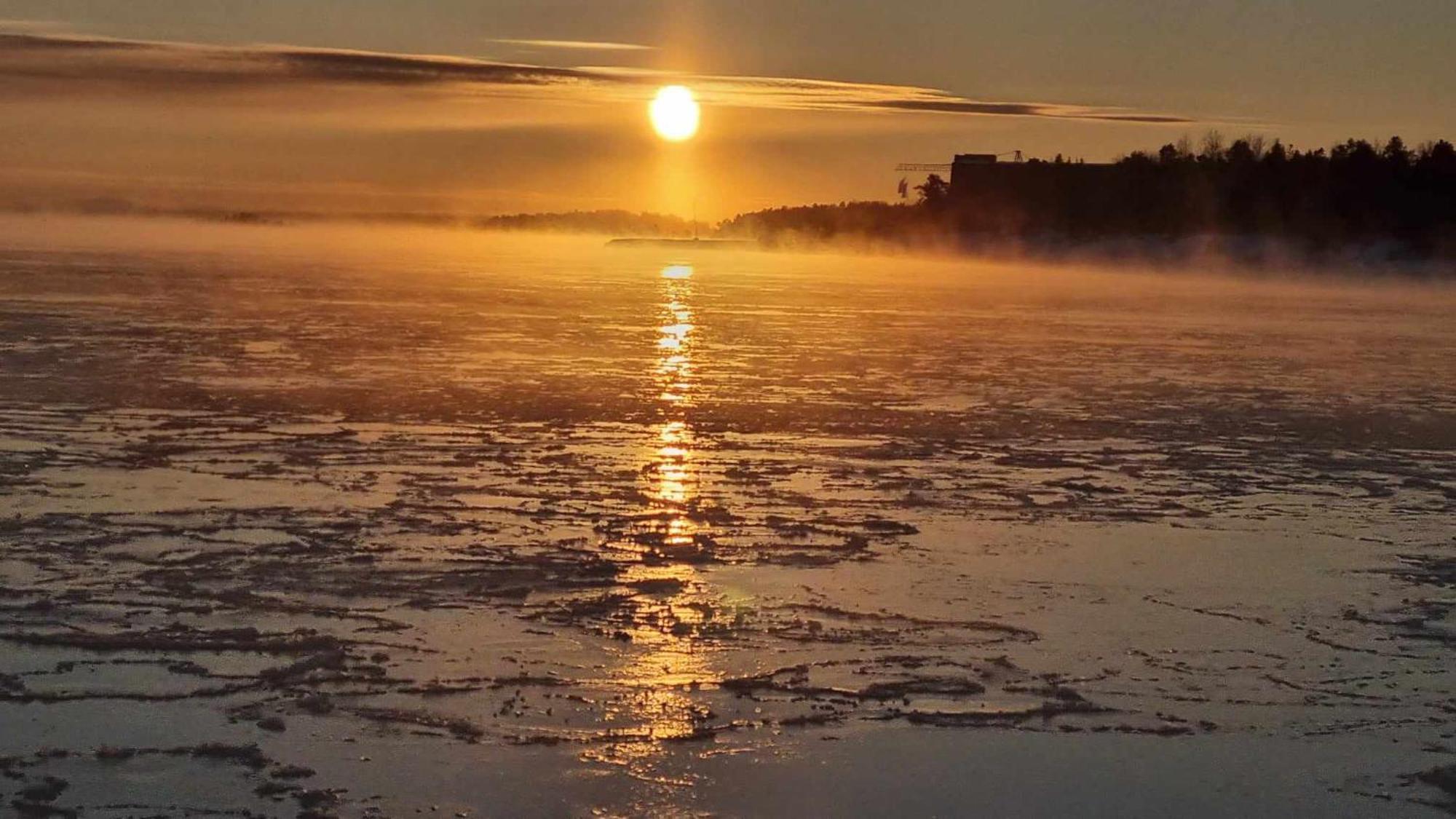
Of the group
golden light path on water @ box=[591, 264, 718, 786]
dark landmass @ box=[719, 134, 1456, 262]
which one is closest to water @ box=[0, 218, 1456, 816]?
golden light path on water @ box=[591, 264, 718, 786]

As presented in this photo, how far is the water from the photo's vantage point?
494 cm

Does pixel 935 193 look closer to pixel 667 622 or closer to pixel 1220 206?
pixel 1220 206

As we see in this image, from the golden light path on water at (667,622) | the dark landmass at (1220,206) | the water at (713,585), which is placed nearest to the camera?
the water at (713,585)

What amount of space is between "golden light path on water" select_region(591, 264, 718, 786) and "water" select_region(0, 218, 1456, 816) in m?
0.02

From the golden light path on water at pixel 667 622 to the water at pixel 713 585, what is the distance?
0.02 m

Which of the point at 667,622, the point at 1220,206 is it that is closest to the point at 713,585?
the point at 667,622

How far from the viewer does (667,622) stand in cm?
642

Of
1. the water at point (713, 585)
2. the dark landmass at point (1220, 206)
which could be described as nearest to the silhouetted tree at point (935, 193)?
the dark landmass at point (1220, 206)

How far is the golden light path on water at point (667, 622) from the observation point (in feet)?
16.9

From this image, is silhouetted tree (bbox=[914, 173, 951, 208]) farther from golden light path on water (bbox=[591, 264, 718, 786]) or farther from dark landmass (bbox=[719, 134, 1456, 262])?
golden light path on water (bbox=[591, 264, 718, 786])

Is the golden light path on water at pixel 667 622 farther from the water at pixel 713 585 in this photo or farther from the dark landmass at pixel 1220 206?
the dark landmass at pixel 1220 206

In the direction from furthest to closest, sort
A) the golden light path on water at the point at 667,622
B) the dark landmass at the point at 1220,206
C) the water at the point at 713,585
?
the dark landmass at the point at 1220,206, the golden light path on water at the point at 667,622, the water at the point at 713,585

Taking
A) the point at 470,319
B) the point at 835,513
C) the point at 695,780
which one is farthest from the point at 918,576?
the point at 470,319

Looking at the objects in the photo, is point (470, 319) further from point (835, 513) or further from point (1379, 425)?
point (835, 513)
